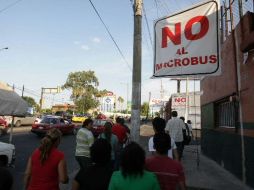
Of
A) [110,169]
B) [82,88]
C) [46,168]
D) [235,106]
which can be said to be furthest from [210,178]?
[82,88]

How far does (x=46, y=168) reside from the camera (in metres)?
4.45

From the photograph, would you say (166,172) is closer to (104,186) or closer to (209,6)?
(104,186)

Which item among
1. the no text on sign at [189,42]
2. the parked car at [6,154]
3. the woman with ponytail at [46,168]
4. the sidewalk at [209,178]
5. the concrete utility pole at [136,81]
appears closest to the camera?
the woman with ponytail at [46,168]

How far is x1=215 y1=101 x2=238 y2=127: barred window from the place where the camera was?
11496 mm

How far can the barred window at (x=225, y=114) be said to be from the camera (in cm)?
1150

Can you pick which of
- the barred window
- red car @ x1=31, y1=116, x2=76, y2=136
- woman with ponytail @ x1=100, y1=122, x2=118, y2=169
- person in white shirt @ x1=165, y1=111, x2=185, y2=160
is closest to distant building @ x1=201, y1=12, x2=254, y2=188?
the barred window

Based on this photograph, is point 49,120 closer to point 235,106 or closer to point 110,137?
point 235,106

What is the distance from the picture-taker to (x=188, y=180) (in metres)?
10.2

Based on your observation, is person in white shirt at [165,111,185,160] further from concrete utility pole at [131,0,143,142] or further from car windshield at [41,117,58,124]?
car windshield at [41,117,58,124]

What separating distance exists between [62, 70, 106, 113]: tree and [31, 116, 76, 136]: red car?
53.3 meters

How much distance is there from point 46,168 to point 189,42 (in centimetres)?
444

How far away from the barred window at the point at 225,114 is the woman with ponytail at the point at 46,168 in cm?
753

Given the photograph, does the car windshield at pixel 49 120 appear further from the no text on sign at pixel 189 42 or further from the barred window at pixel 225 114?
the no text on sign at pixel 189 42

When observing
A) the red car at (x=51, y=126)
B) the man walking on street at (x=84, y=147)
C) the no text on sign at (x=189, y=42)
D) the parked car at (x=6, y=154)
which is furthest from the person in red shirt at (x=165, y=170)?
the red car at (x=51, y=126)
